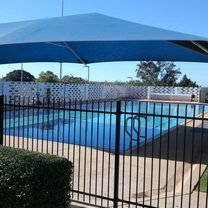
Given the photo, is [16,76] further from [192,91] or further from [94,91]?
[192,91]

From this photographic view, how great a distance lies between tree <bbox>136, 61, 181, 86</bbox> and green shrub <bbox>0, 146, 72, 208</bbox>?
168 ft

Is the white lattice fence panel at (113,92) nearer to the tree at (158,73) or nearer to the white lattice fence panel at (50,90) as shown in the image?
the white lattice fence panel at (50,90)

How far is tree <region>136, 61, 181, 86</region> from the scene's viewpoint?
54.2m

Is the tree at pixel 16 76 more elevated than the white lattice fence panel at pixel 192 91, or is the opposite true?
the tree at pixel 16 76

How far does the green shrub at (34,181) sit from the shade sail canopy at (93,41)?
4.81 feet

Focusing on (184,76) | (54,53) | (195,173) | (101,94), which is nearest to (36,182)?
(195,173)

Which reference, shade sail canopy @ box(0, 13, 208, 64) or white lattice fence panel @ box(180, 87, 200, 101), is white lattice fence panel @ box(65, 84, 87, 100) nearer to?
white lattice fence panel @ box(180, 87, 200, 101)

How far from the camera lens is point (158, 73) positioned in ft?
181

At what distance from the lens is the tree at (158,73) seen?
178ft

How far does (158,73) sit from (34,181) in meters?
52.8

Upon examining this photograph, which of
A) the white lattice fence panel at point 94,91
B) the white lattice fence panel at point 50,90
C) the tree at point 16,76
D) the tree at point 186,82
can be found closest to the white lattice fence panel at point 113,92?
the white lattice fence panel at point 94,91

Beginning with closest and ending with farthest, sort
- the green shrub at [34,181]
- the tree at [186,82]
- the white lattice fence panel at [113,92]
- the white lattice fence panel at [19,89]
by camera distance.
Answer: the green shrub at [34,181] → the white lattice fence panel at [19,89] → the white lattice fence panel at [113,92] → the tree at [186,82]

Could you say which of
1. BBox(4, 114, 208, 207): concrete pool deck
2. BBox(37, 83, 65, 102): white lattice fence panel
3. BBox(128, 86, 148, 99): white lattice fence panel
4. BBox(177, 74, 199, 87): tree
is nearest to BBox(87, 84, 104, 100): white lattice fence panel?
BBox(37, 83, 65, 102): white lattice fence panel

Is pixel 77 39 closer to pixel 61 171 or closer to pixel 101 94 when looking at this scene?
pixel 61 171
